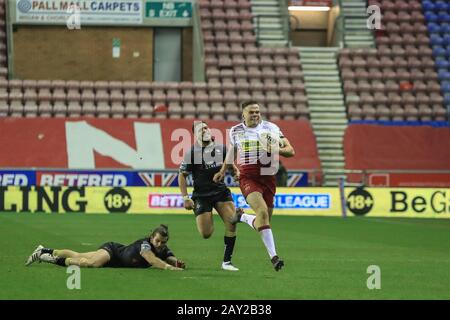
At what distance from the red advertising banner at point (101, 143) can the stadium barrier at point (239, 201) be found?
3226 mm

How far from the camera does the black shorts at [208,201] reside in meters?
16.6

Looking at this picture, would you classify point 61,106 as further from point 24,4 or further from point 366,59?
point 366,59

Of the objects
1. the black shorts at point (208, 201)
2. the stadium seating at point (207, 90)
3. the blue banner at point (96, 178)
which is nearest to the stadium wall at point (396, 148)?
the stadium seating at point (207, 90)

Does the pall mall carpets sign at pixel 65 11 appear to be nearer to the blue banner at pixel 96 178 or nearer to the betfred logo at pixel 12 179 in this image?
the blue banner at pixel 96 178

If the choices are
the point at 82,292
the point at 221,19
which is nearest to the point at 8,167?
the point at 221,19

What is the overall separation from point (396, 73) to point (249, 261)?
967 inches

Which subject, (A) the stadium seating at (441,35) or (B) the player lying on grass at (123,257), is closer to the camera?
(B) the player lying on grass at (123,257)

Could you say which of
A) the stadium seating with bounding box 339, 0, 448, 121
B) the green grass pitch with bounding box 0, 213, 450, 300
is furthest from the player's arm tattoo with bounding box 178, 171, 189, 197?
the stadium seating with bounding box 339, 0, 448, 121

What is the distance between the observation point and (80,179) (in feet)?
108

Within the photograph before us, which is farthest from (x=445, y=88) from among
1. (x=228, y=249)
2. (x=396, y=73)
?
(x=228, y=249)

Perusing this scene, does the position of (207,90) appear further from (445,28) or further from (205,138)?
(205,138)

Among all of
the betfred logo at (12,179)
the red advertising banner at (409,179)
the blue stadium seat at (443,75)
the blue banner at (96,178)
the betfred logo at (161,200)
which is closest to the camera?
the betfred logo at (161,200)

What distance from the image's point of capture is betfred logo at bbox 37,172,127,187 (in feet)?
107

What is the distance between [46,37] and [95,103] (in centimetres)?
438
